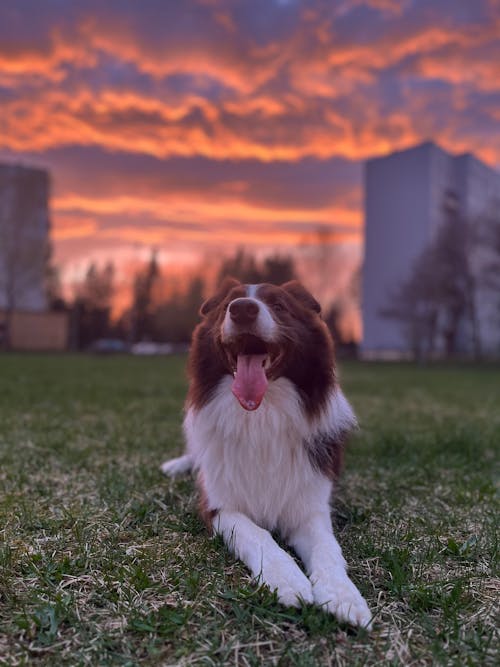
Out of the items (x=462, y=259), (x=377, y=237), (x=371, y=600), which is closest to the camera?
(x=371, y=600)

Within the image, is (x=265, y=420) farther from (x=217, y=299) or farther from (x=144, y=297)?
(x=144, y=297)

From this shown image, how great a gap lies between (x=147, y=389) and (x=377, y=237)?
46.7m

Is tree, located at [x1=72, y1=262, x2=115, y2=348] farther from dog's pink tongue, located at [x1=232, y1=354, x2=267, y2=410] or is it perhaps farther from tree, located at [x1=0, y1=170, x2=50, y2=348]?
dog's pink tongue, located at [x1=232, y1=354, x2=267, y2=410]

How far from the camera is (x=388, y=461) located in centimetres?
541

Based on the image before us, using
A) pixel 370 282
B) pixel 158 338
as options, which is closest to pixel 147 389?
pixel 370 282

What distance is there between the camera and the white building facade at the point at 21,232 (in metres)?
43.3

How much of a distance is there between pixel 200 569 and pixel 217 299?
1681 millimetres

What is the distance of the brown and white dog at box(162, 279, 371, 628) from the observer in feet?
9.74

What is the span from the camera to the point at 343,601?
7.46 feet

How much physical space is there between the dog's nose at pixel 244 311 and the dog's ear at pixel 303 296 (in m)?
0.75

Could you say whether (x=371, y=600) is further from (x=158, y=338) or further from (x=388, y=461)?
(x=158, y=338)

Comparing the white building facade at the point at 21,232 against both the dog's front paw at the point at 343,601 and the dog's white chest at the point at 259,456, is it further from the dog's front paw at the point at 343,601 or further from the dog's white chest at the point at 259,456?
the dog's front paw at the point at 343,601

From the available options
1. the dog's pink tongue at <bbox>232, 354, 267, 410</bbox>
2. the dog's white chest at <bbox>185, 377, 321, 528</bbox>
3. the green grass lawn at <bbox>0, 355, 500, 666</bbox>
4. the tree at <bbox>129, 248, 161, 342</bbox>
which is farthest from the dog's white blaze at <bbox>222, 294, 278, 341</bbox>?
the tree at <bbox>129, 248, 161, 342</bbox>

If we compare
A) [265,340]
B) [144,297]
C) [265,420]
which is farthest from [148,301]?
[265,340]
